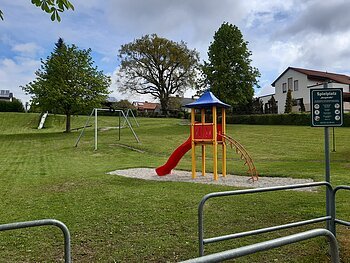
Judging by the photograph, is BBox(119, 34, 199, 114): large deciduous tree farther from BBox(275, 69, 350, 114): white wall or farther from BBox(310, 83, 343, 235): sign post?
BBox(310, 83, 343, 235): sign post

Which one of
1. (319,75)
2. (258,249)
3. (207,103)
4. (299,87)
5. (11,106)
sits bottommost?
(258,249)

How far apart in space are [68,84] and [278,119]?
21.4 m

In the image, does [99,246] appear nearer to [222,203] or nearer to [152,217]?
[152,217]

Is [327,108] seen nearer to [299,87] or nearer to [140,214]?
[140,214]

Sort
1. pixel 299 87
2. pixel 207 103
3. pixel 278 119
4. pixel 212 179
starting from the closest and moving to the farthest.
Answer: pixel 212 179
pixel 207 103
pixel 278 119
pixel 299 87

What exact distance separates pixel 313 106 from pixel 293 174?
24.1ft

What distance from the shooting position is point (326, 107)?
4.80m

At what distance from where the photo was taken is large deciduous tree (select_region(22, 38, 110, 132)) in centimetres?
3120

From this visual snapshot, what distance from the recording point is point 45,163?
16266 mm

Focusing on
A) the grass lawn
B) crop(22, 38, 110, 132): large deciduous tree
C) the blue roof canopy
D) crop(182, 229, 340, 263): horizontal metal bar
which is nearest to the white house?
crop(22, 38, 110, 132): large deciduous tree

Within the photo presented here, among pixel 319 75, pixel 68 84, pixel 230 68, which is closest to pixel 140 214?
pixel 68 84

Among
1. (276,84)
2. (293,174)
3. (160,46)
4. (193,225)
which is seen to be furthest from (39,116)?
(193,225)

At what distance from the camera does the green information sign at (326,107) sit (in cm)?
475

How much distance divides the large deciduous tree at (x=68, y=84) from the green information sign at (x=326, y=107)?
28.5 m
